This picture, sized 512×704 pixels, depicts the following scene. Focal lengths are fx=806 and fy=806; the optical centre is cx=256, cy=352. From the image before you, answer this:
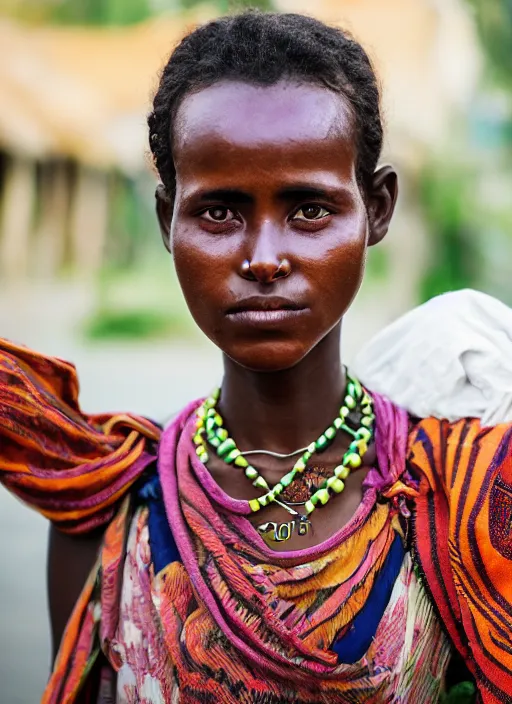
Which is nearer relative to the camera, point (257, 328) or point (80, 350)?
point (257, 328)

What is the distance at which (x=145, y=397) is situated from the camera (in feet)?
13.8

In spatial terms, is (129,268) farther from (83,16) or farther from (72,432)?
(72,432)

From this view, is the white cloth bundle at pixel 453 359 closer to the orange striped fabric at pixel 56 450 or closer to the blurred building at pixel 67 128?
the orange striped fabric at pixel 56 450

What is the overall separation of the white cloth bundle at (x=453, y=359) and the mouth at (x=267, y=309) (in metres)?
0.29

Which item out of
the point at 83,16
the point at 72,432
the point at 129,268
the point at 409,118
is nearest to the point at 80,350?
the point at 129,268

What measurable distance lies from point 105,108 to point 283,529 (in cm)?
372

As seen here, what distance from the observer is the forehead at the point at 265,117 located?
1.04 m

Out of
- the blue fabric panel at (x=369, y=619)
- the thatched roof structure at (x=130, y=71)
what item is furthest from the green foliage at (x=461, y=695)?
the thatched roof structure at (x=130, y=71)

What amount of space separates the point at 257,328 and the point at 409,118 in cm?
363

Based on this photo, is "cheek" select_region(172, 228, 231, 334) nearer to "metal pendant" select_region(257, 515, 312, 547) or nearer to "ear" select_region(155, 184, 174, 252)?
"ear" select_region(155, 184, 174, 252)

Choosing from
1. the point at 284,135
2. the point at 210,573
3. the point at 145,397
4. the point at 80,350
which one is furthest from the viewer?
the point at 80,350

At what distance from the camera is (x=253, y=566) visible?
1143 mm

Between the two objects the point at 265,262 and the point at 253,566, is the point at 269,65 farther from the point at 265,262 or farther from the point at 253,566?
the point at 253,566

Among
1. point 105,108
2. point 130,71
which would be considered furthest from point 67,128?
point 130,71
